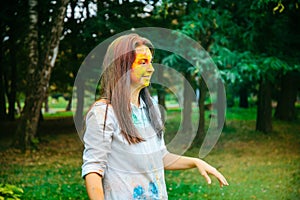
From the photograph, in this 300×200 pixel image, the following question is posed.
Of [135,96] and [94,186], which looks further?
[135,96]

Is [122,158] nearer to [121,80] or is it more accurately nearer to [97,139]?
[97,139]

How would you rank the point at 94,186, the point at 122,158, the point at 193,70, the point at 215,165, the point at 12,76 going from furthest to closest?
the point at 12,76 → the point at 215,165 → the point at 193,70 → the point at 122,158 → the point at 94,186

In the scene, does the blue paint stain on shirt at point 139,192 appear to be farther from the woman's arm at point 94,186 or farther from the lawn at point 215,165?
the lawn at point 215,165

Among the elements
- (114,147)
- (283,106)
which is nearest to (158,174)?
(114,147)

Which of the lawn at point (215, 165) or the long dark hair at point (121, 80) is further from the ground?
the long dark hair at point (121, 80)

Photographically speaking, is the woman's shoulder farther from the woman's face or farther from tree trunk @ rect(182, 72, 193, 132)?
tree trunk @ rect(182, 72, 193, 132)

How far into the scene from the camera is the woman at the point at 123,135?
202 centimetres

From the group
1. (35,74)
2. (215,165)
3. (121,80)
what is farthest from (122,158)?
(35,74)

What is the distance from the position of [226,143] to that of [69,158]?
5355mm

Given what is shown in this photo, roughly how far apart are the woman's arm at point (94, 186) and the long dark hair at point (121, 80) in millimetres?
203

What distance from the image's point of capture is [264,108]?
17203mm

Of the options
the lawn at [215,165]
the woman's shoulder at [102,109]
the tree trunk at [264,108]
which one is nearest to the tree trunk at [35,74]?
the lawn at [215,165]

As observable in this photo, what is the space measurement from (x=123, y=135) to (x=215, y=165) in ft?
31.4

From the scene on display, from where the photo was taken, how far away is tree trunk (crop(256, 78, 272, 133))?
55.9ft
